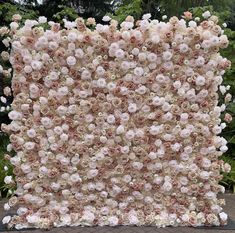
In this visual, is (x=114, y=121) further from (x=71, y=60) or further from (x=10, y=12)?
(x=10, y=12)

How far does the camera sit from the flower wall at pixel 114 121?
12.5 feet

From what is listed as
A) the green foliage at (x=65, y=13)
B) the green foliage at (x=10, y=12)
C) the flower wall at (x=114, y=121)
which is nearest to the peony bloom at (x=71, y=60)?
the flower wall at (x=114, y=121)

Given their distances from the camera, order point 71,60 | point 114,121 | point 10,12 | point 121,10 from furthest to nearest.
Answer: point 121,10 < point 10,12 < point 114,121 < point 71,60

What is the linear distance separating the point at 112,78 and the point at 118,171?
1040mm

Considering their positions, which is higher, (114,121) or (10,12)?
(10,12)

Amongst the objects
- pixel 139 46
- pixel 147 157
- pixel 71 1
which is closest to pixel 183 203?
pixel 147 157

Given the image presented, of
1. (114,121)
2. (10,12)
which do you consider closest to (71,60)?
(114,121)

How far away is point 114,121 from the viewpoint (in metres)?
3.90

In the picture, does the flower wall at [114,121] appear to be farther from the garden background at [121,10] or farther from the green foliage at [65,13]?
the green foliage at [65,13]

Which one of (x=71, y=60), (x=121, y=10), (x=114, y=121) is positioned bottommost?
(x=114, y=121)

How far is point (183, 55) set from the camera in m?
3.91

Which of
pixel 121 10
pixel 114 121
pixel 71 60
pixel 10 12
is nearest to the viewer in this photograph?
pixel 71 60

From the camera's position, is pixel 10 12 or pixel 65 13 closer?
pixel 10 12

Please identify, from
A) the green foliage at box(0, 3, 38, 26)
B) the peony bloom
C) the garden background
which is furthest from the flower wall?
the green foliage at box(0, 3, 38, 26)
